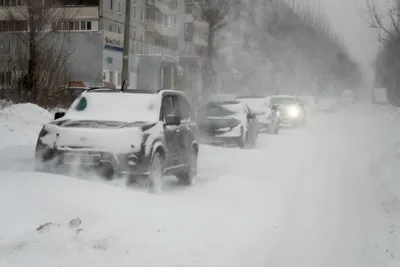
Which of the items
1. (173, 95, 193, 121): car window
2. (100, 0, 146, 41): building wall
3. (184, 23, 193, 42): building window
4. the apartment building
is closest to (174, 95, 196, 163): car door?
(173, 95, 193, 121): car window

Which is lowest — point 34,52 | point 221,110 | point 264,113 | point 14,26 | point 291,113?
point 291,113

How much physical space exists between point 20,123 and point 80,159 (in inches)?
431

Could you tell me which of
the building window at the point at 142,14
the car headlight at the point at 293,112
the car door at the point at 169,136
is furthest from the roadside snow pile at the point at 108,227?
the building window at the point at 142,14

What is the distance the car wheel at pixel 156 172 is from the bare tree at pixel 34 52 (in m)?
14.7

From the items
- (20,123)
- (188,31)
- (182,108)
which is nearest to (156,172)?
(182,108)

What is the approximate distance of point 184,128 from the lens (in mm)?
11086

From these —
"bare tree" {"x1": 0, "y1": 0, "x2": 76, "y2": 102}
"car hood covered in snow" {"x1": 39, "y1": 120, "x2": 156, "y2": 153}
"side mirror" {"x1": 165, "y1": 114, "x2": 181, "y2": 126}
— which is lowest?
"car hood covered in snow" {"x1": 39, "y1": 120, "x2": 156, "y2": 153}

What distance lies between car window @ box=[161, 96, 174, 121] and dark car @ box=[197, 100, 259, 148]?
24.5 ft

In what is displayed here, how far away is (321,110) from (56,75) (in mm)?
34149

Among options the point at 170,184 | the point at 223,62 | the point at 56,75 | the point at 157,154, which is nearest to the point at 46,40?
the point at 56,75

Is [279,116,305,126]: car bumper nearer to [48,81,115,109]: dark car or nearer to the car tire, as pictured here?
[48,81,115,109]: dark car

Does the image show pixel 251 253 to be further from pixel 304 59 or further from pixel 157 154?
pixel 304 59

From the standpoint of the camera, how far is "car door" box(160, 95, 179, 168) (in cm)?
1011

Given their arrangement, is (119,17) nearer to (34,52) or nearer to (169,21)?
(169,21)
